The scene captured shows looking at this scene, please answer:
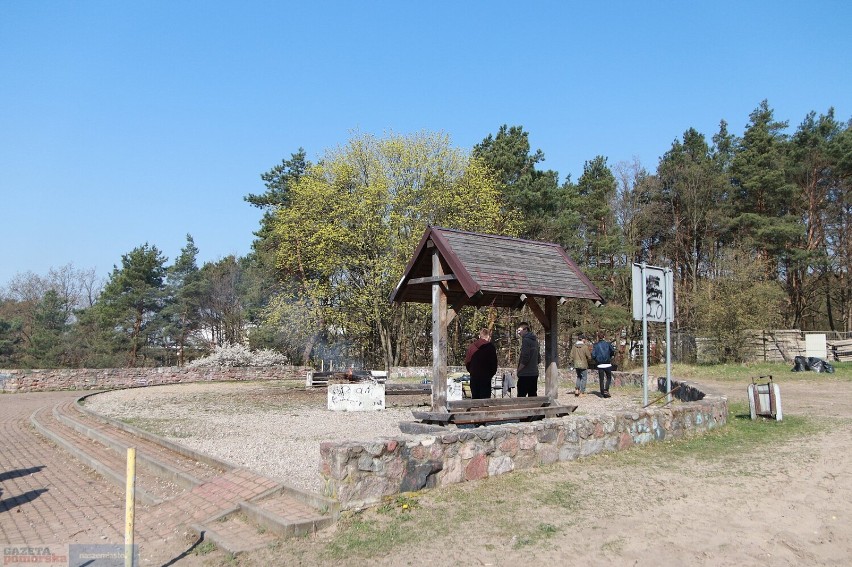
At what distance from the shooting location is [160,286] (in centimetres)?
4688

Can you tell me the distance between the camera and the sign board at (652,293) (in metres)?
11.3

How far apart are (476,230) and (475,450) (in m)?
24.8

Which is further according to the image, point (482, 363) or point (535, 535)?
point (482, 363)

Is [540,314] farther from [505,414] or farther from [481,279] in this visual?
[505,414]

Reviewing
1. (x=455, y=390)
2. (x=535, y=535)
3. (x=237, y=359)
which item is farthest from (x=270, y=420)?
(x=237, y=359)

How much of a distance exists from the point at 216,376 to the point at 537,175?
2159 cm

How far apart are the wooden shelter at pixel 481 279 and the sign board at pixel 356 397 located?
17.1ft

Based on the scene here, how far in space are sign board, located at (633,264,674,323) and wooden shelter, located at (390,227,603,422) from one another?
0.89 metres

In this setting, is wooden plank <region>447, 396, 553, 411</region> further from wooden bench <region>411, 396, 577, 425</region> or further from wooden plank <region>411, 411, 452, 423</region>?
wooden plank <region>411, 411, 452, 423</region>

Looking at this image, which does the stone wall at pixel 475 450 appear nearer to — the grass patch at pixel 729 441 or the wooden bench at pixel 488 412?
the grass patch at pixel 729 441

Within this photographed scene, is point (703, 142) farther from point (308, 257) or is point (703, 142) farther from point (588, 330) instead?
point (308, 257)

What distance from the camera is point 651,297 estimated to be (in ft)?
38.1

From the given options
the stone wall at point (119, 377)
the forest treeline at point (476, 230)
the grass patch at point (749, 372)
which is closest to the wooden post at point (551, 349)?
the grass patch at point (749, 372)

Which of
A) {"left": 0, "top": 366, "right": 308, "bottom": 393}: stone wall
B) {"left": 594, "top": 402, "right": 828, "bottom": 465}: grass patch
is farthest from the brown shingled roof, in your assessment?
{"left": 0, "top": 366, "right": 308, "bottom": 393}: stone wall
